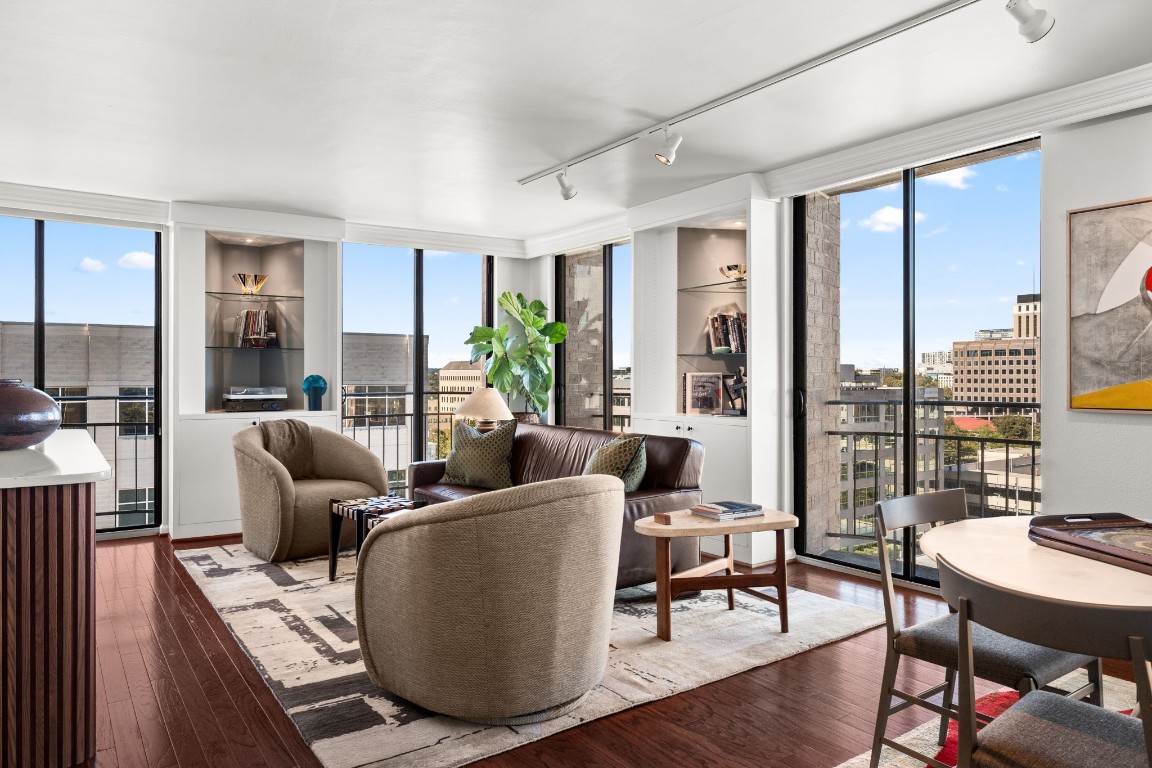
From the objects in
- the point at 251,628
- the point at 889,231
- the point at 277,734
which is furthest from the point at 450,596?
the point at 889,231

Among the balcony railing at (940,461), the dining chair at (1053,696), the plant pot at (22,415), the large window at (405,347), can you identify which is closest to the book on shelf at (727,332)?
the balcony railing at (940,461)

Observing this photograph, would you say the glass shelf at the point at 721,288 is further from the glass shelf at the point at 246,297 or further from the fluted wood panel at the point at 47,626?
the fluted wood panel at the point at 47,626

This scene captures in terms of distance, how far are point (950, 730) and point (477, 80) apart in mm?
3049

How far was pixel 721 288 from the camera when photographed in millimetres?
5477

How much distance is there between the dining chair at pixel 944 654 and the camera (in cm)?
195

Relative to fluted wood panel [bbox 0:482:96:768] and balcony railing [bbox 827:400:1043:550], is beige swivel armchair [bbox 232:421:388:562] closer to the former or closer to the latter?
fluted wood panel [bbox 0:482:96:768]

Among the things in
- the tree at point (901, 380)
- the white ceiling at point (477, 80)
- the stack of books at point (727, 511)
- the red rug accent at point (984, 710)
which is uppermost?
the white ceiling at point (477, 80)

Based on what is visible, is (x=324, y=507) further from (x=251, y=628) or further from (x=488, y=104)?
(x=488, y=104)

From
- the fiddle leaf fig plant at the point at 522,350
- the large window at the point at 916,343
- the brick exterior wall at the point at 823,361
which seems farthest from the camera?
the fiddle leaf fig plant at the point at 522,350

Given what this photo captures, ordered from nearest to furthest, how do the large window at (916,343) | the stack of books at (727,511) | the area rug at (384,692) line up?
the area rug at (384,692) → the stack of books at (727,511) → the large window at (916,343)

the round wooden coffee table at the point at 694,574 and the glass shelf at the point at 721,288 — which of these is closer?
the round wooden coffee table at the point at 694,574

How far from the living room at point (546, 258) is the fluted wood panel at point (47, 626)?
10cm

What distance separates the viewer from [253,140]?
13.6 ft

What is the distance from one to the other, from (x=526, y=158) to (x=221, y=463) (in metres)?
3.34
